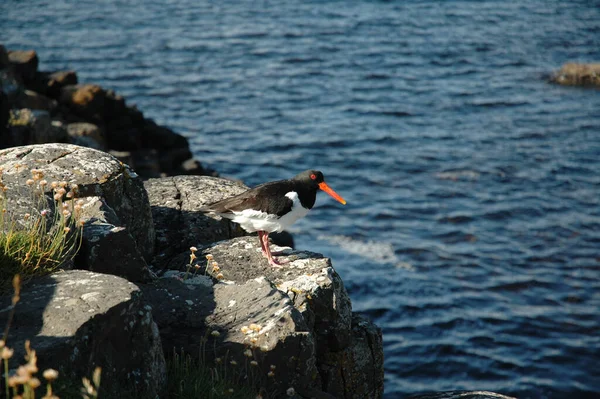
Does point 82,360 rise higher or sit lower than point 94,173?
lower

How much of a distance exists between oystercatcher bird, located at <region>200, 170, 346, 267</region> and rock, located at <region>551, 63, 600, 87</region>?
77.7 feet

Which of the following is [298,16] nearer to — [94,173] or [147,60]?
[147,60]

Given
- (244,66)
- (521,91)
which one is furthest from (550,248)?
(244,66)

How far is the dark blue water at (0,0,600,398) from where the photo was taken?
638 inches

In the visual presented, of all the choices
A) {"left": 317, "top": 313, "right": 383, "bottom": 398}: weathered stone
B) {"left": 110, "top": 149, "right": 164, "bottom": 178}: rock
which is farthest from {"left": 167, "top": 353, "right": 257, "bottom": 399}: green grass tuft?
{"left": 110, "top": 149, "right": 164, "bottom": 178}: rock

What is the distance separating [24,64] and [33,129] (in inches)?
271

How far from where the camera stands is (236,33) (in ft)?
122

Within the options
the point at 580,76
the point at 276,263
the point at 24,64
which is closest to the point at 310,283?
the point at 276,263

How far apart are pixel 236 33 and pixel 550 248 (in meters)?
22.7

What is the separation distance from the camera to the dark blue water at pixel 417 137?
16.2 meters

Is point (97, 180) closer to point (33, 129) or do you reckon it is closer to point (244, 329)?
point (244, 329)

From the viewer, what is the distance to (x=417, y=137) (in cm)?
2608

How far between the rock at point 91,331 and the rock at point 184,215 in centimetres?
301

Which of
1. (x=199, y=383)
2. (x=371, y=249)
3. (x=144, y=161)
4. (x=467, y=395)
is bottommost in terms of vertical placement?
(x=371, y=249)
